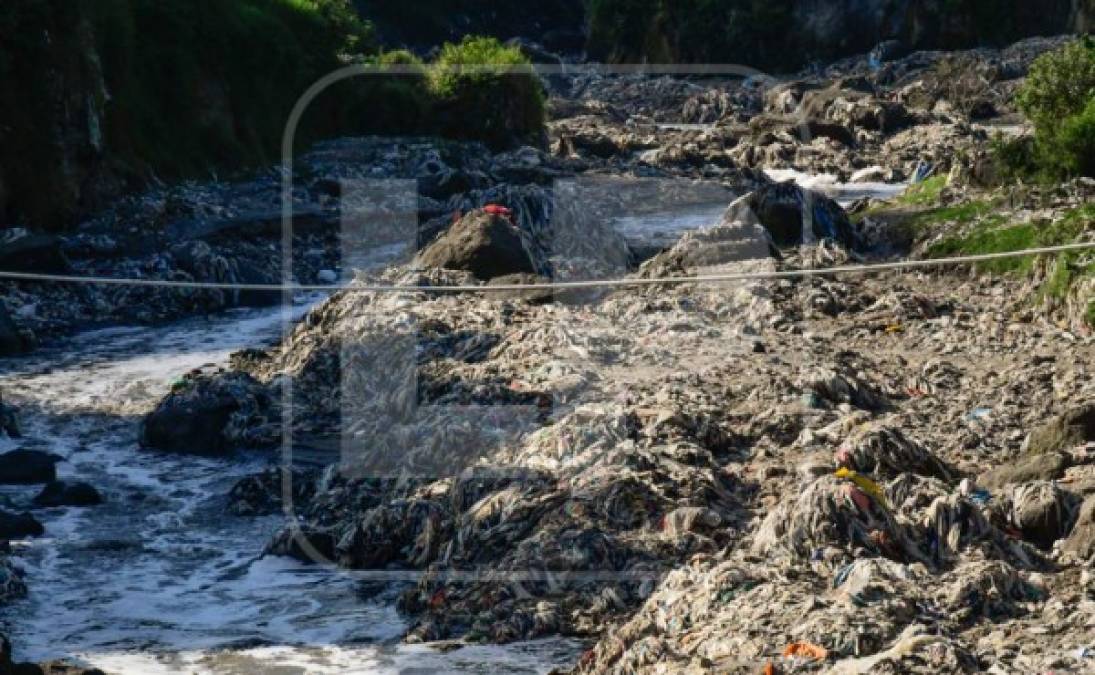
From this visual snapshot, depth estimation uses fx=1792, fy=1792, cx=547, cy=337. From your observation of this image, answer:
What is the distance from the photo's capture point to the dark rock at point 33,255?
23969 mm

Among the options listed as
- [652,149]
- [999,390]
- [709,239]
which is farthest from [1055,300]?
[652,149]

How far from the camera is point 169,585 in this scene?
44.6 ft

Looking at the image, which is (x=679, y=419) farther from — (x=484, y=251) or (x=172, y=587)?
(x=484, y=251)

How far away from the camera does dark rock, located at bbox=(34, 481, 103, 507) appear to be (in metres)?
15.6

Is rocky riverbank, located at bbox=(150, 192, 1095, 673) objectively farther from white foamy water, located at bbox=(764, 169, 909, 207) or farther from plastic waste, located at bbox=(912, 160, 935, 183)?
white foamy water, located at bbox=(764, 169, 909, 207)

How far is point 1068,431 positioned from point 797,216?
34.7 ft

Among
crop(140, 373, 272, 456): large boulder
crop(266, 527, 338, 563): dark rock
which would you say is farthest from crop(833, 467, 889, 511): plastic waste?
crop(140, 373, 272, 456): large boulder

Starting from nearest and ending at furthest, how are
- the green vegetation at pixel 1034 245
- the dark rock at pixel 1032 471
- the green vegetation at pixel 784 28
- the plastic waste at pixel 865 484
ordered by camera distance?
the plastic waste at pixel 865 484, the dark rock at pixel 1032 471, the green vegetation at pixel 1034 245, the green vegetation at pixel 784 28

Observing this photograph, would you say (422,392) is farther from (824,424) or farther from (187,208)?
(187,208)

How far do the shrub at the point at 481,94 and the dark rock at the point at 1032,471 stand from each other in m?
26.5

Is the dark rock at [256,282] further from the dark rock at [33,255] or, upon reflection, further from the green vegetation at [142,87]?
the green vegetation at [142,87]

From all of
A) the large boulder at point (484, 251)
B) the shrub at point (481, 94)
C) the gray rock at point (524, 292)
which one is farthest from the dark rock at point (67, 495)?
the shrub at point (481, 94)

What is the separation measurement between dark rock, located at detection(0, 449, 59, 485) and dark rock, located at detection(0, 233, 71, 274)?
7877 mm

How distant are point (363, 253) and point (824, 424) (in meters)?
14.4
